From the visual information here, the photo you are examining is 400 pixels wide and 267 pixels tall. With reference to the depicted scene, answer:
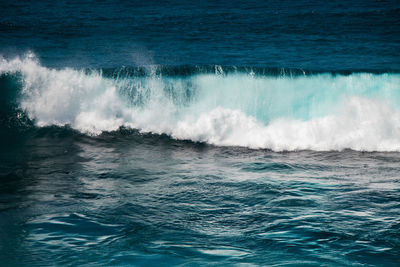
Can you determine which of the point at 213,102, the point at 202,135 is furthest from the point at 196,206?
the point at 213,102

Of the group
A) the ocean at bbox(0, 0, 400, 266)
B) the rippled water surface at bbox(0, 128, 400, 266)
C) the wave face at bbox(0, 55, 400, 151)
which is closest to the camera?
the rippled water surface at bbox(0, 128, 400, 266)

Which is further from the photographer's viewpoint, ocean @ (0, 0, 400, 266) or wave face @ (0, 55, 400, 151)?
wave face @ (0, 55, 400, 151)

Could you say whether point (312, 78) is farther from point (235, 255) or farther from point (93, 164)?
point (235, 255)

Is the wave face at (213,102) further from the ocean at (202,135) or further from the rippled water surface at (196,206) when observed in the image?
the rippled water surface at (196,206)

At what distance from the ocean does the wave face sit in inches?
1.6

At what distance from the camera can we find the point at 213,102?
45.4 ft

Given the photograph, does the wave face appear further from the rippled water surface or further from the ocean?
the rippled water surface

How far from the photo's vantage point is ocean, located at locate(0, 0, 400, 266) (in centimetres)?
643

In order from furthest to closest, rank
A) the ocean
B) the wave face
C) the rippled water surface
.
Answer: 1. the wave face
2. the ocean
3. the rippled water surface

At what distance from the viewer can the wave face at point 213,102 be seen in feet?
41.9

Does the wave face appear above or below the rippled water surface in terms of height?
above

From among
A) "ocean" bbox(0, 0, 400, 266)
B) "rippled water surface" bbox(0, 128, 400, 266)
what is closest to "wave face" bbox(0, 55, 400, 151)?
"ocean" bbox(0, 0, 400, 266)

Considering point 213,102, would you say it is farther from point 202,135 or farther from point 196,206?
point 196,206

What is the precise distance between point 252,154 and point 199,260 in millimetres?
5666
